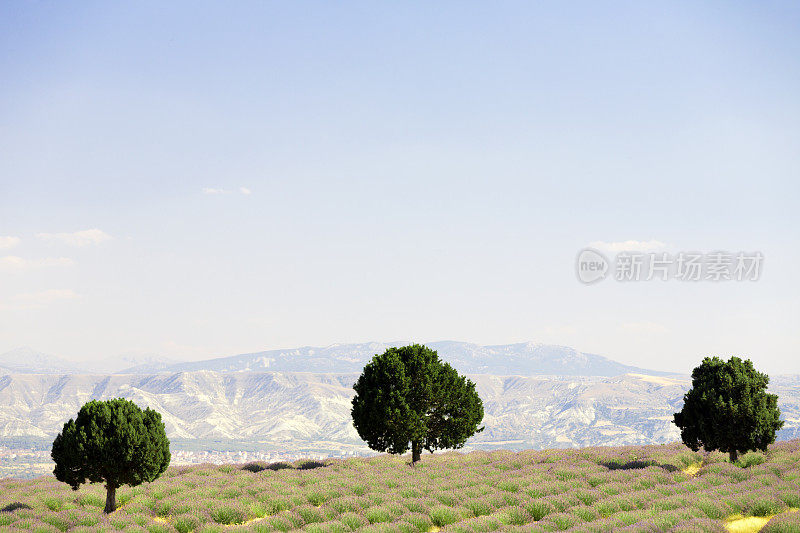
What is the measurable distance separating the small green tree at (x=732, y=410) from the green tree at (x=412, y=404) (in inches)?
515

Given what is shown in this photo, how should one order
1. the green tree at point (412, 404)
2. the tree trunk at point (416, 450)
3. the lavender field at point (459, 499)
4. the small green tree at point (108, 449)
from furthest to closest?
the tree trunk at point (416, 450) → the green tree at point (412, 404) → the small green tree at point (108, 449) → the lavender field at point (459, 499)

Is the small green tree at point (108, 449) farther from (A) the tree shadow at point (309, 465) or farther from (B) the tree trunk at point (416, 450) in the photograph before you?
(B) the tree trunk at point (416, 450)

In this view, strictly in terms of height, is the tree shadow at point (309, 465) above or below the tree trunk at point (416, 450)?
below

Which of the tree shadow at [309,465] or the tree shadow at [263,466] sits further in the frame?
the tree shadow at [309,465]

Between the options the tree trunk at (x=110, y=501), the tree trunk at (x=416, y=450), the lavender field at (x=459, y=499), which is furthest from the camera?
the tree trunk at (x=416, y=450)

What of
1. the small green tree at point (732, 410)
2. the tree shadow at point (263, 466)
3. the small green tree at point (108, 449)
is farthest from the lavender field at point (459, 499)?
the tree shadow at point (263, 466)

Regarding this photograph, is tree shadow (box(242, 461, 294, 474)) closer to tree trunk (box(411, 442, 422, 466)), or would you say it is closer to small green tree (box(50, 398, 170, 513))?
tree trunk (box(411, 442, 422, 466))

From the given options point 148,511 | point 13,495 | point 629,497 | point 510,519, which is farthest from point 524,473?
point 13,495

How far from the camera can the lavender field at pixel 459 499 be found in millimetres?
15718

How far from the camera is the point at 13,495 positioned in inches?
955

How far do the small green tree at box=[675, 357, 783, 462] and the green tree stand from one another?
42.9 ft

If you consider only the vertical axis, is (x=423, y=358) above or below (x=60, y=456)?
above

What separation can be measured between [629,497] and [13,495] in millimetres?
25774

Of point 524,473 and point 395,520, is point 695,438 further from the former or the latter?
point 395,520
